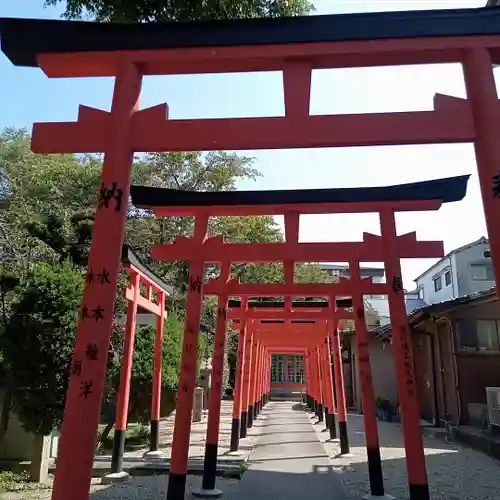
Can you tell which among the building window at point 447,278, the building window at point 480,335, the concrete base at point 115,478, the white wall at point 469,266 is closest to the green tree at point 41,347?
the concrete base at point 115,478

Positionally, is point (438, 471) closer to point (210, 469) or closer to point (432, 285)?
point (210, 469)

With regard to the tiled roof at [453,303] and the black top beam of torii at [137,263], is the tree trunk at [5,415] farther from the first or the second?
the tiled roof at [453,303]

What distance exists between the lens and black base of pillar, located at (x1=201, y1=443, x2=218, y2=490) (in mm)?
6836

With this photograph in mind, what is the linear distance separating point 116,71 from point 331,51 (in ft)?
5.19

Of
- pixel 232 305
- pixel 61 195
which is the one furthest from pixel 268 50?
pixel 61 195

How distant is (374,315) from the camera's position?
25406mm

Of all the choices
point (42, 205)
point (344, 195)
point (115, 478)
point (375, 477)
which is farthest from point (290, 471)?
point (42, 205)

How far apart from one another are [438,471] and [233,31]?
791 cm

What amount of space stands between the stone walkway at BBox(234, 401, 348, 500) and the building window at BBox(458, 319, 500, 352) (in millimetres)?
4680

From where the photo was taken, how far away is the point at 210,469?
691 centimetres

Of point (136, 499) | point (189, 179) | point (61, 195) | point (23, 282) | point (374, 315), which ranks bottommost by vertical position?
point (136, 499)

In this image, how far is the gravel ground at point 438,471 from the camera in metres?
6.89

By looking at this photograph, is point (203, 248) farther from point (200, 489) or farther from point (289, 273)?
point (200, 489)

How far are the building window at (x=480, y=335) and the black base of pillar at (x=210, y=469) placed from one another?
8.37 m
